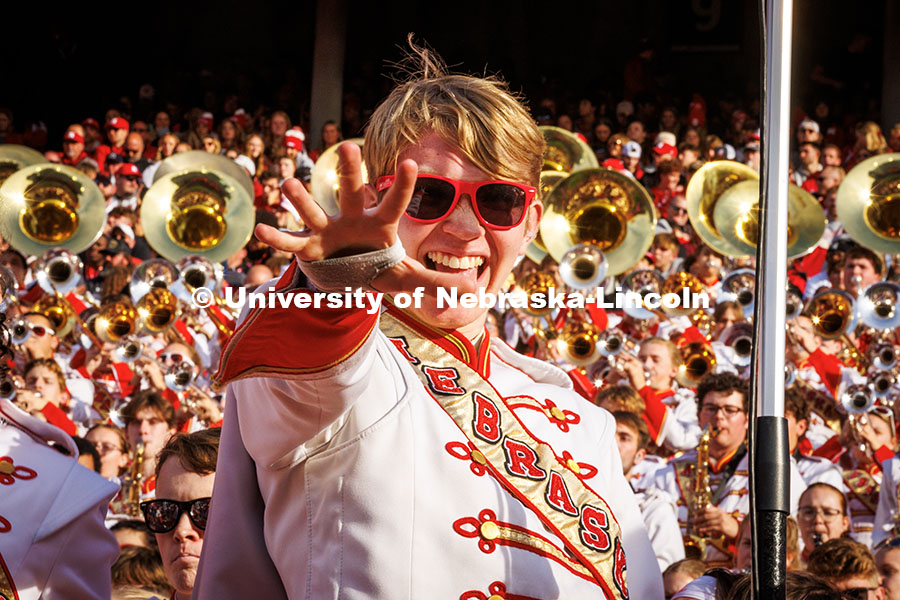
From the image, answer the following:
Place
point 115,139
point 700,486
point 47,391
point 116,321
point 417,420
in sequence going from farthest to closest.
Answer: point 115,139 < point 116,321 < point 47,391 < point 700,486 < point 417,420

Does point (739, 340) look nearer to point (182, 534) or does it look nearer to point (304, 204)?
point (182, 534)

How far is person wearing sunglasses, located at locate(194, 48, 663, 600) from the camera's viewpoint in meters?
1.58

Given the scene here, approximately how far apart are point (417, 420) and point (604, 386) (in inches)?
212

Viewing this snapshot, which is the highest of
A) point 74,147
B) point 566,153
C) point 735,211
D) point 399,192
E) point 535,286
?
point 74,147

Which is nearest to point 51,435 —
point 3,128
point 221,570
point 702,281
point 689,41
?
point 221,570

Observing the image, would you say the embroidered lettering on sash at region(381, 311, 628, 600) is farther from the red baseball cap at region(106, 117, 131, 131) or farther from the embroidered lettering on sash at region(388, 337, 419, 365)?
the red baseball cap at region(106, 117, 131, 131)

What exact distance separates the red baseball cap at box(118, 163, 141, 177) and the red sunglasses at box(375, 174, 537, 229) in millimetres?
9552

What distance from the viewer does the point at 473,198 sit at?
2113 mm

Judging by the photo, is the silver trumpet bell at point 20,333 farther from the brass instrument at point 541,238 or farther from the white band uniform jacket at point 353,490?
the white band uniform jacket at point 353,490

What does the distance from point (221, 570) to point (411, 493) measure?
346mm

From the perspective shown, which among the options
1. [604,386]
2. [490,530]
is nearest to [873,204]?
[604,386]

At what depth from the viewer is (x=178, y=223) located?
970cm

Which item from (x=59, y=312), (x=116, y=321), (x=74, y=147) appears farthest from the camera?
(x=74, y=147)

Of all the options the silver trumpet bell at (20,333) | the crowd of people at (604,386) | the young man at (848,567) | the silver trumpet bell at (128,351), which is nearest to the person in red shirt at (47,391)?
the crowd of people at (604,386)
